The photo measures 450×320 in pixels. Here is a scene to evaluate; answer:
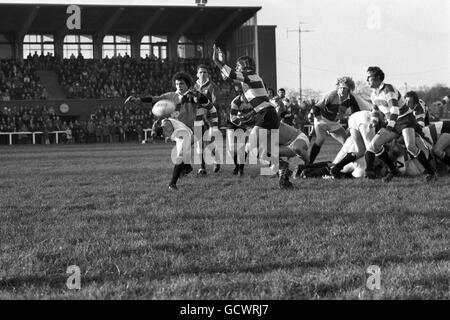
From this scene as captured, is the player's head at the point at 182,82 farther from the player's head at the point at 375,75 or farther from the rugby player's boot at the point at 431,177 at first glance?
the rugby player's boot at the point at 431,177

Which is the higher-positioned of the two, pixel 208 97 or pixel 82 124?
pixel 208 97

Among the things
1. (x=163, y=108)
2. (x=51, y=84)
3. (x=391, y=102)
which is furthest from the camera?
(x=51, y=84)

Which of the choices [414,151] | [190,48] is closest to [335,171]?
[414,151]

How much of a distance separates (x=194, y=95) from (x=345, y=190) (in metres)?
2.92

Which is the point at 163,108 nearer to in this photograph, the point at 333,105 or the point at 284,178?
the point at 284,178

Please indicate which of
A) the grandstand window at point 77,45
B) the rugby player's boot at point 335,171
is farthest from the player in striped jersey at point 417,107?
the grandstand window at point 77,45

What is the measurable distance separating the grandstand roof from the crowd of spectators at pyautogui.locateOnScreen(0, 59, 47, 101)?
2.65 m

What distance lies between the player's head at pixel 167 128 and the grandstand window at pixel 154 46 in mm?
39576

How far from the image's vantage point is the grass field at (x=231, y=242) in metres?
4.15

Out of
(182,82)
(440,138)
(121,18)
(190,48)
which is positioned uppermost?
(121,18)

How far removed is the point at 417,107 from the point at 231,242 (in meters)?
7.13

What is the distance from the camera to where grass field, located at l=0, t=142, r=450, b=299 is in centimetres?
415

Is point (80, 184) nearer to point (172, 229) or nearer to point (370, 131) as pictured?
point (370, 131)

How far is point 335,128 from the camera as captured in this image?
1245 centimetres
